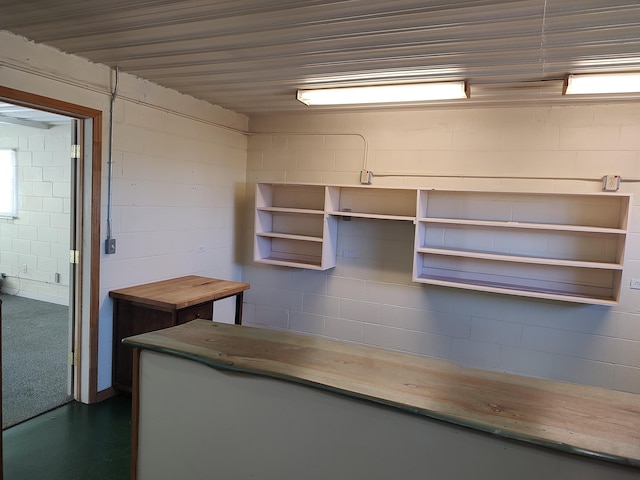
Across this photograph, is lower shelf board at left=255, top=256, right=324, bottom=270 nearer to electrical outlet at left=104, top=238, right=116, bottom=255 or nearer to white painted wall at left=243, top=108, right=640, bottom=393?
white painted wall at left=243, top=108, right=640, bottom=393

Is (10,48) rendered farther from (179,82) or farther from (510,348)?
(510,348)

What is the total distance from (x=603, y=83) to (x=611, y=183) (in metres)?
0.80

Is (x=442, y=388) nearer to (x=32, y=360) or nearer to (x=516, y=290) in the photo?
(x=516, y=290)

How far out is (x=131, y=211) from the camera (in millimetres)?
3193

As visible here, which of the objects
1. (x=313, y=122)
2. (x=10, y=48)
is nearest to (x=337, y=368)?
(x=10, y=48)

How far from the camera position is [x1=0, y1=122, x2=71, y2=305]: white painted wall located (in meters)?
5.80

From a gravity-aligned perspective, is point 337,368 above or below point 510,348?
above

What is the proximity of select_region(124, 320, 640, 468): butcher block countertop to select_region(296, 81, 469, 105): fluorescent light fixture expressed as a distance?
6.63 feet

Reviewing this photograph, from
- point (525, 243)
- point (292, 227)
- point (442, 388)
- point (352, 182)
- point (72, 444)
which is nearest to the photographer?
point (442, 388)

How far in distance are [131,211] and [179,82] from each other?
104 cm

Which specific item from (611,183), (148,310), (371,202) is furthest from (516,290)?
(148,310)

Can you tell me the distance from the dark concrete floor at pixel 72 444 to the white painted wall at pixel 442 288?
1.81m

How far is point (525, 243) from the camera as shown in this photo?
3336 millimetres

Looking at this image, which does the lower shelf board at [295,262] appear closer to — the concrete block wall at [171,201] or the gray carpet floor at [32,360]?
the concrete block wall at [171,201]
